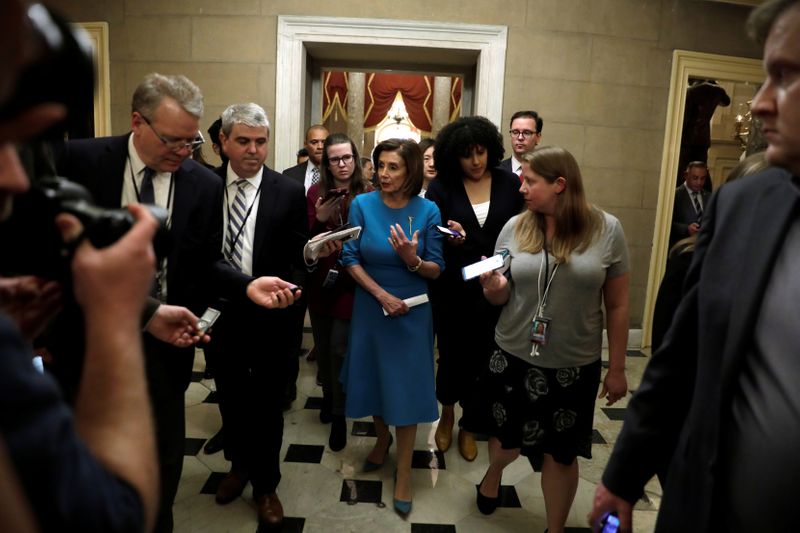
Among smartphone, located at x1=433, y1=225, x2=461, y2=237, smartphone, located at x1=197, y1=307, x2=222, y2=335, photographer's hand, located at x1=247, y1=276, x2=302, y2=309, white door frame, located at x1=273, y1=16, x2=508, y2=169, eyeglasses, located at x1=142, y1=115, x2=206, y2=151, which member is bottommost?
smartphone, located at x1=197, y1=307, x2=222, y2=335

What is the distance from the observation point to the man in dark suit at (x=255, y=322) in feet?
8.25

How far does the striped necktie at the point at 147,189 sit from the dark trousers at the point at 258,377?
2.42ft

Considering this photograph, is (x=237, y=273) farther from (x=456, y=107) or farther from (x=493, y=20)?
(x=456, y=107)

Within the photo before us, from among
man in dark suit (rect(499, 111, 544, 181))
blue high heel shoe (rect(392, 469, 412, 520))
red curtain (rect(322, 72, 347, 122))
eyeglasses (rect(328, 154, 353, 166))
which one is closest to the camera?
blue high heel shoe (rect(392, 469, 412, 520))

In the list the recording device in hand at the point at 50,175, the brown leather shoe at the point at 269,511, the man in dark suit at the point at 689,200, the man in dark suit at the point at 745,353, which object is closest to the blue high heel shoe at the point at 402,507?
the brown leather shoe at the point at 269,511

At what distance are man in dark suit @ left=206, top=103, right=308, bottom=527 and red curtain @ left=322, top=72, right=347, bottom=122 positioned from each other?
9.93 m

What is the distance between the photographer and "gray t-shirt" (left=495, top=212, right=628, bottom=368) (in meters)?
2.22

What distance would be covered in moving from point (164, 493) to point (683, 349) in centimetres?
170

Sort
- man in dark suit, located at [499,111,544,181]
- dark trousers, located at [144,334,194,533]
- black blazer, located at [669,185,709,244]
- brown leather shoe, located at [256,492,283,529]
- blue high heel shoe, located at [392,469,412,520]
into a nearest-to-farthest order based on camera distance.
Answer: dark trousers, located at [144,334,194,533], brown leather shoe, located at [256,492,283,529], blue high heel shoe, located at [392,469,412,520], man in dark suit, located at [499,111,544,181], black blazer, located at [669,185,709,244]

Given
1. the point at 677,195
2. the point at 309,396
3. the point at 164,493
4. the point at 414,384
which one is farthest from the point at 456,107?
the point at 164,493

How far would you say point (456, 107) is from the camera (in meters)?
12.7

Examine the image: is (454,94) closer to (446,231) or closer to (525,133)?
(525,133)

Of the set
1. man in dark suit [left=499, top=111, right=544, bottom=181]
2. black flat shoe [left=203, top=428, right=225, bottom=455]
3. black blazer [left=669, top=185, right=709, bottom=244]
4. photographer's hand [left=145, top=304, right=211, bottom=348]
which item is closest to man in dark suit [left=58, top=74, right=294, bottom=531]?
photographer's hand [left=145, top=304, right=211, bottom=348]

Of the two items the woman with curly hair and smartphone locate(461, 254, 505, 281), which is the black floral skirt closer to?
smartphone locate(461, 254, 505, 281)
